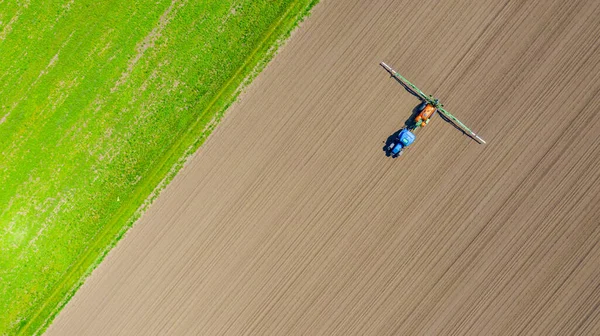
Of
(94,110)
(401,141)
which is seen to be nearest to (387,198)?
(401,141)

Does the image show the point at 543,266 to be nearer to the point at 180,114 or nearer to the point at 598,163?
the point at 598,163

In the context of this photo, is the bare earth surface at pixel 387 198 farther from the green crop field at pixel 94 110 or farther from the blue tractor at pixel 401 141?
the green crop field at pixel 94 110

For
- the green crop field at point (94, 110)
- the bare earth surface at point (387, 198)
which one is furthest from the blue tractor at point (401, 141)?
the green crop field at point (94, 110)

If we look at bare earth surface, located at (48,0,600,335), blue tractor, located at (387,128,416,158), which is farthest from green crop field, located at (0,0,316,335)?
blue tractor, located at (387,128,416,158)

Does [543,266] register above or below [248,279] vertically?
above

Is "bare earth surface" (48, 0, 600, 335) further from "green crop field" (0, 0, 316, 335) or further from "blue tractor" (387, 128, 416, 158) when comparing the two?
"green crop field" (0, 0, 316, 335)

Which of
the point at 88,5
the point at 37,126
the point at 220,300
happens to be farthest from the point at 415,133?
the point at 37,126

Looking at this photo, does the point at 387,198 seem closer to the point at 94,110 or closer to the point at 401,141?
the point at 401,141
